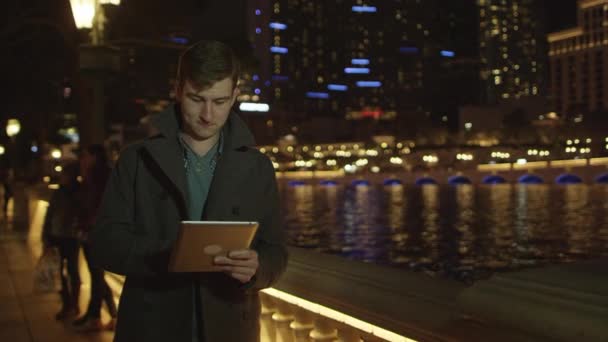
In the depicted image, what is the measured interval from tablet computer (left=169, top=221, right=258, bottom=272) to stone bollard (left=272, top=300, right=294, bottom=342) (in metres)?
2.20

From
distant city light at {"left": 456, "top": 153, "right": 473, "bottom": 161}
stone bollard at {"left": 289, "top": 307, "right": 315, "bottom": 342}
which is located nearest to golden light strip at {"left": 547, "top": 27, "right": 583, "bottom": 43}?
distant city light at {"left": 456, "top": 153, "right": 473, "bottom": 161}

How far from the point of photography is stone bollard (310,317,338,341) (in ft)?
12.7

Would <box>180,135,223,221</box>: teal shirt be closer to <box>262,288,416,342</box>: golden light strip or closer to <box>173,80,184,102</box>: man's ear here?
<box>173,80,184,102</box>: man's ear

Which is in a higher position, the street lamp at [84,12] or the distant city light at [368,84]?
the distant city light at [368,84]

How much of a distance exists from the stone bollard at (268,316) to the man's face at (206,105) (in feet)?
7.57

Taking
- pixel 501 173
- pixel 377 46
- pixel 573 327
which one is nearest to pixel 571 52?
pixel 377 46

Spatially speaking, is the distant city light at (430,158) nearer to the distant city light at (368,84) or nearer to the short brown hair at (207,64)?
the distant city light at (368,84)

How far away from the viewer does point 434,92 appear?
176125 mm

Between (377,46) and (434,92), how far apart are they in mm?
18334

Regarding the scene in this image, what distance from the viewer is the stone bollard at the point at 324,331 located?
12.7 ft

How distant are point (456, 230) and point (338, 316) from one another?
3906 centimetres

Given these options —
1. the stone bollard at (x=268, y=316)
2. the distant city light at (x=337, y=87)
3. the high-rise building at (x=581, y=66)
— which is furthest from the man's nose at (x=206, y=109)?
the distant city light at (x=337, y=87)

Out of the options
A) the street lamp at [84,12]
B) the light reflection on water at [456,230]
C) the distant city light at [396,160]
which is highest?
the street lamp at [84,12]

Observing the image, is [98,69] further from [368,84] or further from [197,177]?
[368,84]
